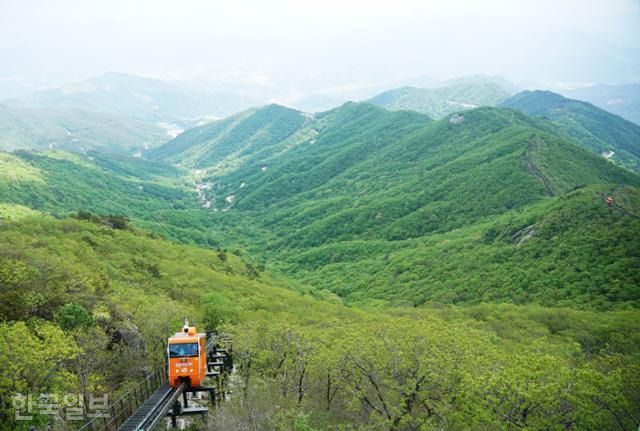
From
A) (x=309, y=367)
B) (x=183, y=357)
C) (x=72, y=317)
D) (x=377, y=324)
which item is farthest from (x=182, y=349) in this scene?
(x=377, y=324)

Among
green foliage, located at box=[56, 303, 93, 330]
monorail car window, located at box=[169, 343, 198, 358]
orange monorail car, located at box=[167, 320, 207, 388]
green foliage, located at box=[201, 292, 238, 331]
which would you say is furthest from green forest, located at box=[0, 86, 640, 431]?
monorail car window, located at box=[169, 343, 198, 358]

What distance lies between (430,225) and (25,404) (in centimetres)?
16549

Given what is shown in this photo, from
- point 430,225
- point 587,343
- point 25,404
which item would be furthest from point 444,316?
point 430,225

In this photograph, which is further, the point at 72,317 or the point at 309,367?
the point at 309,367

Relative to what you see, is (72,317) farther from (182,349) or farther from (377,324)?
(377,324)

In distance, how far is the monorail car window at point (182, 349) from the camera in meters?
35.7

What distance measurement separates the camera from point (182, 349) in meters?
35.8

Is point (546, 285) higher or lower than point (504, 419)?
lower

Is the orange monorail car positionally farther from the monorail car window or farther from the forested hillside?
the forested hillside

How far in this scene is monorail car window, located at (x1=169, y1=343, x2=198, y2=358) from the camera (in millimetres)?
35656

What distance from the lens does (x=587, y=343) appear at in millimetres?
68562

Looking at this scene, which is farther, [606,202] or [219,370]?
[606,202]

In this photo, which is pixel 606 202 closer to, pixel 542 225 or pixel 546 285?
pixel 542 225

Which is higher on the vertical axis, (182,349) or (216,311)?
(182,349)
